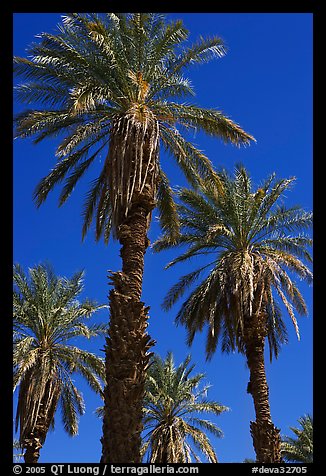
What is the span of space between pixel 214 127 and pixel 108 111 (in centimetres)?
297

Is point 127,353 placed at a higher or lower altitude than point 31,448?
higher

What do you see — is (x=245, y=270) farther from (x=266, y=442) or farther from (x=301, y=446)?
(x=301, y=446)

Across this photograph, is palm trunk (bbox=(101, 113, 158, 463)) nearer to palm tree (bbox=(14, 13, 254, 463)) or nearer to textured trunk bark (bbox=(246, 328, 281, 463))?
palm tree (bbox=(14, 13, 254, 463))

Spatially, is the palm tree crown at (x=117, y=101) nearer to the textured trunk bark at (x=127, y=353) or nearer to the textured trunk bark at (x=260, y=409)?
the textured trunk bark at (x=127, y=353)

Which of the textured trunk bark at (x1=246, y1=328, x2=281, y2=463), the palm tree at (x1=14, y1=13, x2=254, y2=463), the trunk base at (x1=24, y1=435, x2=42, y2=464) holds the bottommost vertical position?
the trunk base at (x1=24, y1=435, x2=42, y2=464)

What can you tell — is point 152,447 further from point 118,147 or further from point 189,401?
point 118,147

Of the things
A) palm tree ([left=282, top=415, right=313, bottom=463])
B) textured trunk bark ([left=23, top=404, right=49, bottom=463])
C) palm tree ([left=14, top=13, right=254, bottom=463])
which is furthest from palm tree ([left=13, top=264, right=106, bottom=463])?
palm tree ([left=282, top=415, right=313, bottom=463])

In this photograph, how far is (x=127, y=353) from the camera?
457 inches

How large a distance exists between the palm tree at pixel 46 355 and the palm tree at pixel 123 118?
214 inches

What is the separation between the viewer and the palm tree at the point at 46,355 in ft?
65.6

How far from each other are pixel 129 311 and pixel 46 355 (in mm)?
9927

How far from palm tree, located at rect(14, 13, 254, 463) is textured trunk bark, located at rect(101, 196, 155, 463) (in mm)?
31

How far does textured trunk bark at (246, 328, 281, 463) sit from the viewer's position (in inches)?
712

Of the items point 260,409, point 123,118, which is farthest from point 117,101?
point 260,409
